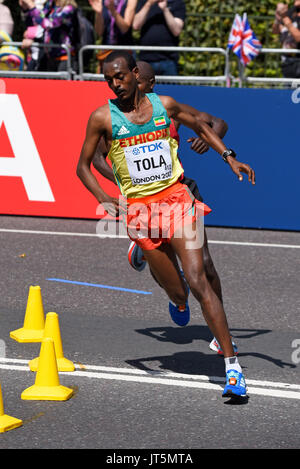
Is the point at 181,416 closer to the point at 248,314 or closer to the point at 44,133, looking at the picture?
the point at 248,314

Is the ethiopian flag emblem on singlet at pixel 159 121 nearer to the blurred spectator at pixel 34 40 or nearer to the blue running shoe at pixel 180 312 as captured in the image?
the blue running shoe at pixel 180 312

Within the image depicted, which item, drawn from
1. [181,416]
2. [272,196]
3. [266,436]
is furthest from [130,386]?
[272,196]

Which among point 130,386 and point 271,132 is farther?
point 271,132

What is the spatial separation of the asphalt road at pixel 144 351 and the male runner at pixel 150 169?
1.75 ft

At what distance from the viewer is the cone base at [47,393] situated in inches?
254

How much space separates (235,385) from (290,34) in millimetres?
8889

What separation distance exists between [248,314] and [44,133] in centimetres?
525

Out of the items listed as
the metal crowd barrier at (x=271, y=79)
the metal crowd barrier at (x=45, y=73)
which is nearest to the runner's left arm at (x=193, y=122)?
the metal crowd barrier at (x=271, y=79)

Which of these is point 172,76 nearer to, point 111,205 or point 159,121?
point 159,121

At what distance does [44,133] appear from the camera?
13039mm

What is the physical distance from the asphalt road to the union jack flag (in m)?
3.17

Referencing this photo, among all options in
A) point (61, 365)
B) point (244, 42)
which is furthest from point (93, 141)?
point (244, 42)

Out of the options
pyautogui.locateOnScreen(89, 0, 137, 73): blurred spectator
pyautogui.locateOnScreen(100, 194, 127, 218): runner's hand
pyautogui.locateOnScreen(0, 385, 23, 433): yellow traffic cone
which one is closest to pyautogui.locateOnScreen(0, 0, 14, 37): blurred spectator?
pyautogui.locateOnScreen(89, 0, 137, 73): blurred spectator

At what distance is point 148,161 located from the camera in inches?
267
